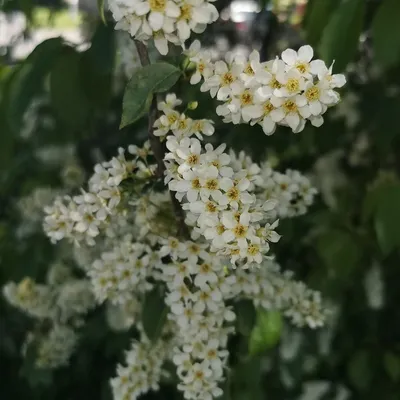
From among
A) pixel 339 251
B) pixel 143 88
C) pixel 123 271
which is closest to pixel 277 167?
pixel 339 251

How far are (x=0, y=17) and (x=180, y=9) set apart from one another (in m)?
1.27

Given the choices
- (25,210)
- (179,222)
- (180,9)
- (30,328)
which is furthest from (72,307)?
(180,9)

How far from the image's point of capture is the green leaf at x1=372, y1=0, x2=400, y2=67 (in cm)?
81

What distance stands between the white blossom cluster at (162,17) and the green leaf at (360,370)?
0.89 m

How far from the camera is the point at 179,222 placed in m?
0.72

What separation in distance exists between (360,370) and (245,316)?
22.0 inches

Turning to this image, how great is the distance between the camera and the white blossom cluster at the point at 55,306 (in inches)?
42.9

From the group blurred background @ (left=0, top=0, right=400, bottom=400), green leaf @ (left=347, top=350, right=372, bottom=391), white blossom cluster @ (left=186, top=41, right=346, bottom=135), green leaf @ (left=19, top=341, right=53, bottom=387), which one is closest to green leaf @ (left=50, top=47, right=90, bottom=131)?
blurred background @ (left=0, top=0, right=400, bottom=400)

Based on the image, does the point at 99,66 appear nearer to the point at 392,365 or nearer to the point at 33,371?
the point at 33,371

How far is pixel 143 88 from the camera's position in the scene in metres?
0.59

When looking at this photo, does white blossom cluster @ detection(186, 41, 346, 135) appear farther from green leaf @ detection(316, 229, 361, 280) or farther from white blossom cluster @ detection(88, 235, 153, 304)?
green leaf @ detection(316, 229, 361, 280)

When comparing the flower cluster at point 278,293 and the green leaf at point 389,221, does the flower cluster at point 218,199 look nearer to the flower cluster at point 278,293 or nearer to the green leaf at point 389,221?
the flower cluster at point 278,293

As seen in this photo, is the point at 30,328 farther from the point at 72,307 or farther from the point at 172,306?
the point at 172,306

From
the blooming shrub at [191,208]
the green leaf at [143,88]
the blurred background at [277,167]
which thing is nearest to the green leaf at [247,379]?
the blurred background at [277,167]
